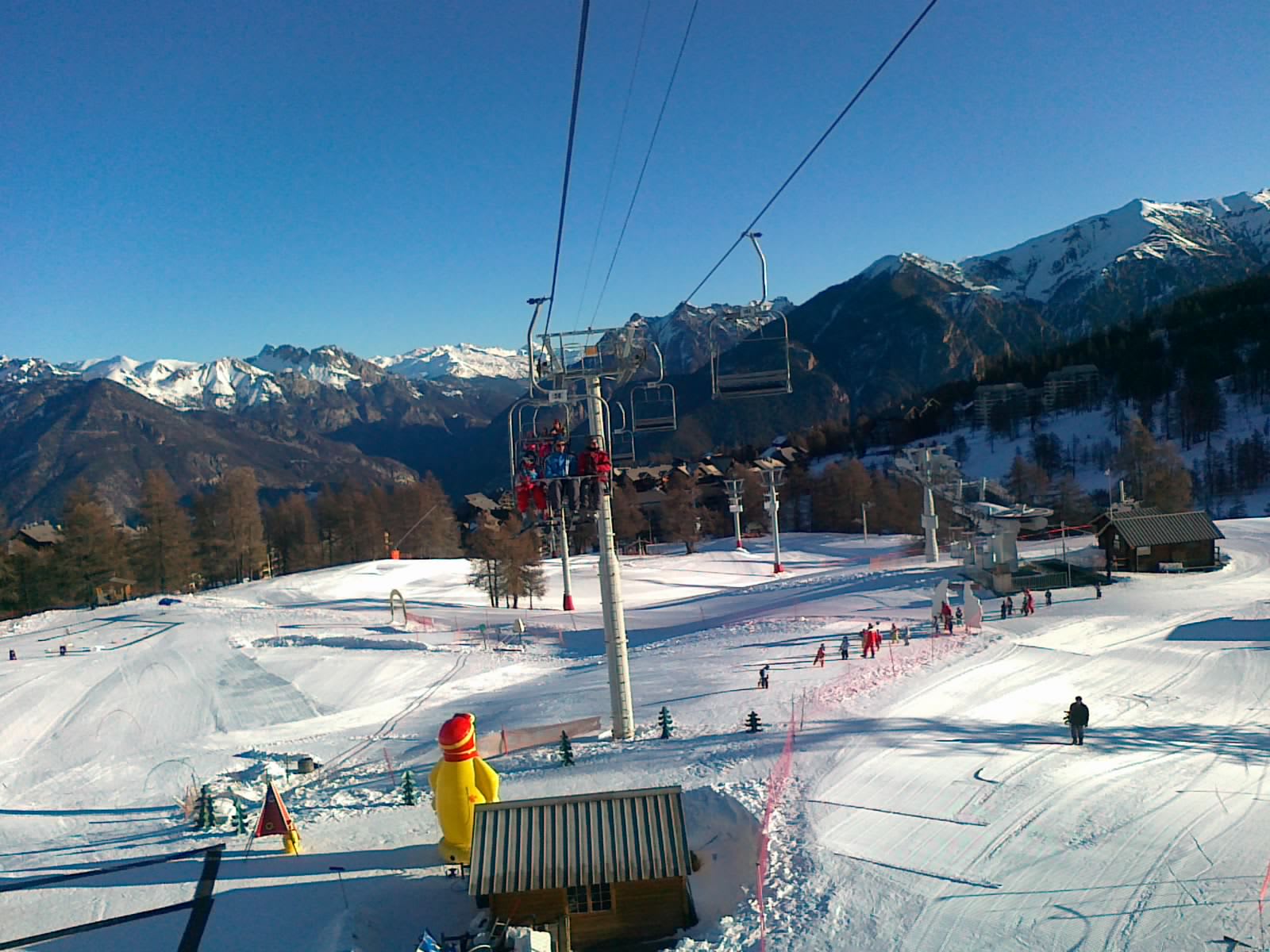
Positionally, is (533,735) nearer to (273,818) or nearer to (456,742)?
(273,818)

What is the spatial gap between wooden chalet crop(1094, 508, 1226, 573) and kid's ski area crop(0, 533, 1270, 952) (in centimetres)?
341

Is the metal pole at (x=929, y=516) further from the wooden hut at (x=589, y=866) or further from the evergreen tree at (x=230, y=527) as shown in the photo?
the evergreen tree at (x=230, y=527)

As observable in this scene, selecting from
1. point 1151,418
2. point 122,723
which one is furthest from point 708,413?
point 122,723

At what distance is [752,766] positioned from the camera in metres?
13.5

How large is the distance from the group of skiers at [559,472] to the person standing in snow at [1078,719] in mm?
8887

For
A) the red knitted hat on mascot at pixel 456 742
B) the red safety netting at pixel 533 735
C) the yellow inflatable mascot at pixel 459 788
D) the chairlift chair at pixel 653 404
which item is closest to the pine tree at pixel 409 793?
the red safety netting at pixel 533 735

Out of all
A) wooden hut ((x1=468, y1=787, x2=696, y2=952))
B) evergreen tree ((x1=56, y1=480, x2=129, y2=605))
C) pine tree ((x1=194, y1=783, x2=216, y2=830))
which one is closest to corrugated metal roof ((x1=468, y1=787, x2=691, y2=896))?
wooden hut ((x1=468, y1=787, x2=696, y2=952))

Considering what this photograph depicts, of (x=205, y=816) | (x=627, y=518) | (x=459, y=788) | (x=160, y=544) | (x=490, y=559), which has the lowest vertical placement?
(x=205, y=816)

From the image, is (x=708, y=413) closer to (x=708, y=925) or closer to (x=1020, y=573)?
(x=1020, y=573)

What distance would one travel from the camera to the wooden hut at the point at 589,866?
A: 909cm

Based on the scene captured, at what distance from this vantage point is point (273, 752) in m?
19.2

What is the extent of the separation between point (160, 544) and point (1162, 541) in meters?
60.2

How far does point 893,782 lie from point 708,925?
434 centimetres

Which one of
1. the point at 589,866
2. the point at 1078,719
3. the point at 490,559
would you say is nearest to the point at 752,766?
the point at 589,866
